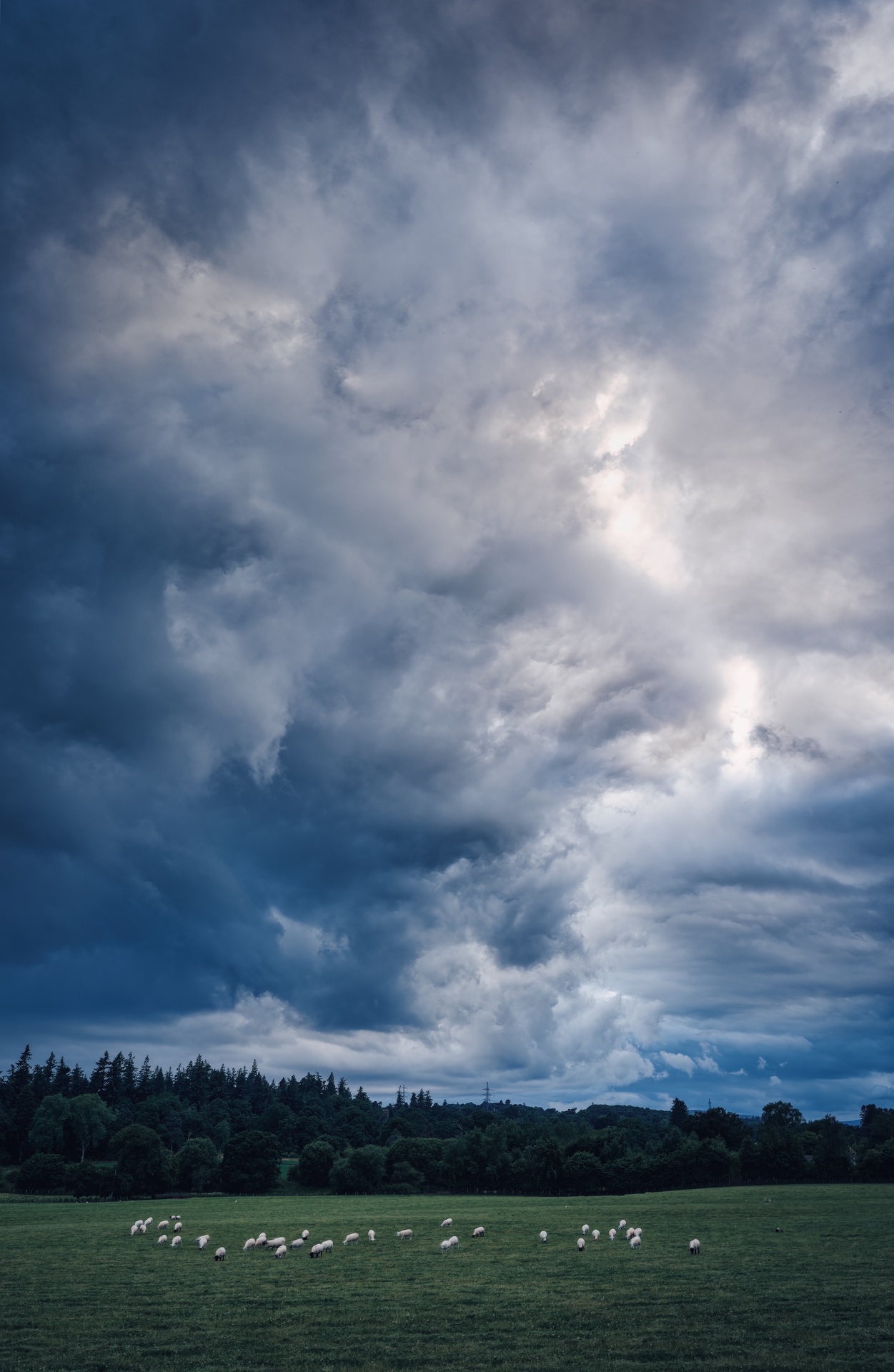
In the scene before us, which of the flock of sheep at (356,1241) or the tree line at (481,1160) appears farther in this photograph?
the tree line at (481,1160)

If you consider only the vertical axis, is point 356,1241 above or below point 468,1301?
below

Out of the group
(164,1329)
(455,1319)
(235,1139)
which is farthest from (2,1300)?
(235,1139)

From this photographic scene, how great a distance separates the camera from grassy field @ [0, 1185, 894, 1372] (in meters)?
28.5

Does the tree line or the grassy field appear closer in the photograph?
the grassy field

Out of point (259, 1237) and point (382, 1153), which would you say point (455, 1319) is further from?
point (382, 1153)

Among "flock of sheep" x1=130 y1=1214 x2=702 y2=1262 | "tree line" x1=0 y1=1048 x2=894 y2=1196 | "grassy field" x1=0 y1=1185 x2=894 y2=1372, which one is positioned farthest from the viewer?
"tree line" x1=0 y1=1048 x2=894 y2=1196

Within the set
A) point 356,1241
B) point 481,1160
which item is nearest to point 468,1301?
point 356,1241

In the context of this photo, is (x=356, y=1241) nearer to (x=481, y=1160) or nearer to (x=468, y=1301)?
(x=468, y=1301)

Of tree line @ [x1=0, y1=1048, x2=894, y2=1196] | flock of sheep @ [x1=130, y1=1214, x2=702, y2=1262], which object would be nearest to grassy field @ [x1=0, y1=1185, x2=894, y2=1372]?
flock of sheep @ [x1=130, y1=1214, x2=702, y2=1262]

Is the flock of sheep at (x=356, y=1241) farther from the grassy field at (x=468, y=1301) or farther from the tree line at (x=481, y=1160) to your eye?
the tree line at (x=481, y=1160)

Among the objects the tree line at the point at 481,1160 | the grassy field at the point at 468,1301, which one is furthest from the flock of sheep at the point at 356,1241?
the tree line at the point at 481,1160

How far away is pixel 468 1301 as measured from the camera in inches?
1501

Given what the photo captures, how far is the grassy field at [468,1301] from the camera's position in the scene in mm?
28500

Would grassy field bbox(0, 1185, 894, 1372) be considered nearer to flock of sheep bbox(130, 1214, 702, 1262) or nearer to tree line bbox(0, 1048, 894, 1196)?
flock of sheep bbox(130, 1214, 702, 1262)
